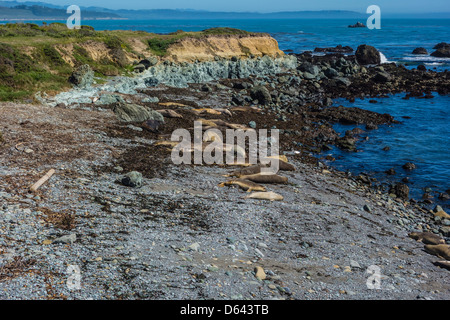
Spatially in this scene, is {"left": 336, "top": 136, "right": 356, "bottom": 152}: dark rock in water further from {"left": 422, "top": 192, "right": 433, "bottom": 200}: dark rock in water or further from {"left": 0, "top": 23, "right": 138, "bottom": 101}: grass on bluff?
{"left": 0, "top": 23, "right": 138, "bottom": 101}: grass on bluff

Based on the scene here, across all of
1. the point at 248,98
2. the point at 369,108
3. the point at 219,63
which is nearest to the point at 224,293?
the point at 248,98

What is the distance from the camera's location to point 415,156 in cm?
2197

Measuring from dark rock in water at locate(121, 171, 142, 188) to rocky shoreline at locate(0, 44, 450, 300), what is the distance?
0.20 meters

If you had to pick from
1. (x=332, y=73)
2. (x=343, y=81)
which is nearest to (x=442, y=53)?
(x=332, y=73)

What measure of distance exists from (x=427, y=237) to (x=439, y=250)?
1015 mm

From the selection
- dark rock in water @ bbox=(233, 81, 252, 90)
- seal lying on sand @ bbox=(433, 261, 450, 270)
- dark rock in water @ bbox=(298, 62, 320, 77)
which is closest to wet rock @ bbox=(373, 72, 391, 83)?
dark rock in water @ bbox=(298, 62, 320, 77)

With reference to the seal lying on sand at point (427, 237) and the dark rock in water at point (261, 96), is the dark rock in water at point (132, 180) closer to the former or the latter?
the seal lying on sand at point (427, 237)

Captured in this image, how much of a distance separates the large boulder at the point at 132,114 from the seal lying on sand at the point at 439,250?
1444 centimetres

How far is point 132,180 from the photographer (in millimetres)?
12664

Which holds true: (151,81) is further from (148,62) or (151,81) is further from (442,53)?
(442,53)

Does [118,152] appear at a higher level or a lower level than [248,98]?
lower

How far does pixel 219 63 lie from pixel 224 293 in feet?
113

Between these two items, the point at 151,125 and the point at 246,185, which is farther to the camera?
the point at 151,125
